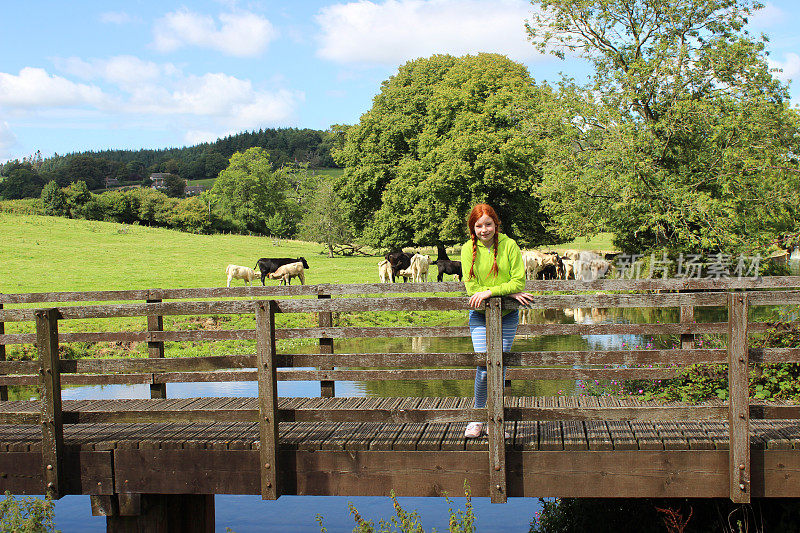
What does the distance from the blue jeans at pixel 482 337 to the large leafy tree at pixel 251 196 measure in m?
91.5

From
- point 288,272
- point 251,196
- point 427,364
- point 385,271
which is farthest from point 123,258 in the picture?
point 251,196

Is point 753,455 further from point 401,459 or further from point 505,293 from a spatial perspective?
point 401,459

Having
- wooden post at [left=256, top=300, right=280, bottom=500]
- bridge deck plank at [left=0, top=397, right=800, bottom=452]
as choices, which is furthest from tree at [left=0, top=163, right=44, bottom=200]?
wooden post at [left=256, top=300, right=280, bottom=500]

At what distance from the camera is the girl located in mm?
6289

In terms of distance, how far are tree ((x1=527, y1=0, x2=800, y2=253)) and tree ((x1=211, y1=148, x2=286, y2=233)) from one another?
232 ft

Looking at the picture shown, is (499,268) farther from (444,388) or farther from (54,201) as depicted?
(54,201)

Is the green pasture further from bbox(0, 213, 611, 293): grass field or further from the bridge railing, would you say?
the bridge railing

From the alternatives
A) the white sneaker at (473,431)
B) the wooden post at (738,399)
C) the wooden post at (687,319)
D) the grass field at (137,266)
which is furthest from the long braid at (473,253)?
the grass field at (137,266)

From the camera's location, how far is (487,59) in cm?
4812

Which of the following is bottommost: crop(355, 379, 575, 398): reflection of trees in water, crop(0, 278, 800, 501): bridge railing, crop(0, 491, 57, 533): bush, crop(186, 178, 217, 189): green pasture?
crop(355, 379, 575, 398): reflection of trees in water

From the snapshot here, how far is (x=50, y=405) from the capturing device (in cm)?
671

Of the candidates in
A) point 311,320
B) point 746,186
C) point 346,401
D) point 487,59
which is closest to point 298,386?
point 311,320

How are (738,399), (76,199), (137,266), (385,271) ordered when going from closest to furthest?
(738,399) → (385,271) → (137,266) → (76,199)

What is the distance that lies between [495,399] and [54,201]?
258 feet
